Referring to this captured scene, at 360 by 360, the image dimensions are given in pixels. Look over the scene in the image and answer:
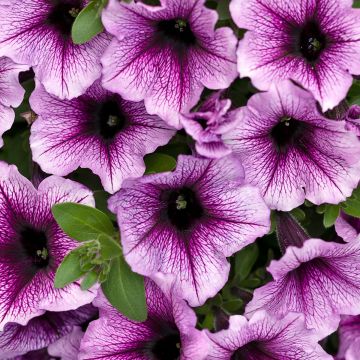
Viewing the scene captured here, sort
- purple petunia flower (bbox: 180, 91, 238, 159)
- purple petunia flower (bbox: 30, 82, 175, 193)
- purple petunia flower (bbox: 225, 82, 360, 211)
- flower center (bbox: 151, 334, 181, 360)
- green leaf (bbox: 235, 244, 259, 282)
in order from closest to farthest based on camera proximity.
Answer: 1. purple petunia flower (bbox: 180, 91, 238, 159)
2. purple petunia flower (bbox: 225, 82, 360, 211)
3. purple petunia flower (bbox: 30, 82, 175, 193)
4. flower center (bbox: 151, 334, 181, 360)
5. green leaf (bbox: 235, 244, 259, 282)

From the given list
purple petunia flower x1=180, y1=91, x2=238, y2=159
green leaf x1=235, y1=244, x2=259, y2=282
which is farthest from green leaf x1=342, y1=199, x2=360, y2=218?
purple petunia flower x1=180, y1=91, x2=238, y2=159

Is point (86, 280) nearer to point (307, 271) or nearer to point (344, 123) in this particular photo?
point (307, 271)

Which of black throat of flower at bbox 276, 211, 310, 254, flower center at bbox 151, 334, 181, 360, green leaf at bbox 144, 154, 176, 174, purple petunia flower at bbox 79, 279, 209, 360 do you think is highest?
green leaf at bbox 144, 154, 176, 174

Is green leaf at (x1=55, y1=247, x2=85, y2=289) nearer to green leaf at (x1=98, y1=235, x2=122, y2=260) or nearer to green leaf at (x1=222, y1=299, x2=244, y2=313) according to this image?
green leaf at (x1=98, y1=235, x2=122, y2=260)

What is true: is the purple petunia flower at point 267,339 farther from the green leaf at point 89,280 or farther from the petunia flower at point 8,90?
the petunia flower at point 8,90

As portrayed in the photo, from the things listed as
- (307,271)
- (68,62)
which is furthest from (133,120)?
(307,271)

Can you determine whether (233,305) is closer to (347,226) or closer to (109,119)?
(347,226)
